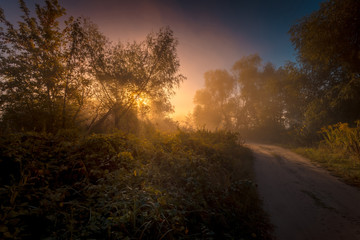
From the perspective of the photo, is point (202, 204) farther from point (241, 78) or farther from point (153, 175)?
point (241, 78)

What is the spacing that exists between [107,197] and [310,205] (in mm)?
5247

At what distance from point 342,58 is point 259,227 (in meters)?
15.0

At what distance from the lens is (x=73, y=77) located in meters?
6.34

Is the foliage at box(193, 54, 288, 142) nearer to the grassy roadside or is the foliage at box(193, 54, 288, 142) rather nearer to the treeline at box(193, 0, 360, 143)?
the treeline at box(193, 0, 360, 143)

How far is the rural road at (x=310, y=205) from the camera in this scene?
292 centimetres

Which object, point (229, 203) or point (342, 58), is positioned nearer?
point (229, 203)

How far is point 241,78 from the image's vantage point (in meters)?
32.9

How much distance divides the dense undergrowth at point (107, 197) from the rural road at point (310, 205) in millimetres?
544

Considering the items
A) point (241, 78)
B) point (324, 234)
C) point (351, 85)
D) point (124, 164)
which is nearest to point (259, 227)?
point (324, 234)

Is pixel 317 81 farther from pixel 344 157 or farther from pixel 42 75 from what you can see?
pixel 42 75

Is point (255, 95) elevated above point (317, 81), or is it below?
above

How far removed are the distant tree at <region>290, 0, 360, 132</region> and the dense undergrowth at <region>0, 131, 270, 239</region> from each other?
1357 cm

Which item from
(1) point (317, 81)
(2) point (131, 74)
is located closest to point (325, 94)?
(1) point (317, 81)

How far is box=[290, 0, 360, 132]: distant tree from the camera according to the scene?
31.8 feet
